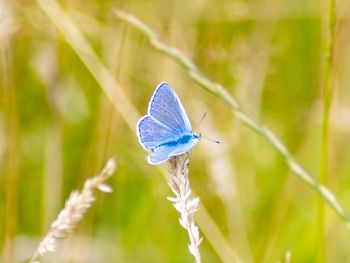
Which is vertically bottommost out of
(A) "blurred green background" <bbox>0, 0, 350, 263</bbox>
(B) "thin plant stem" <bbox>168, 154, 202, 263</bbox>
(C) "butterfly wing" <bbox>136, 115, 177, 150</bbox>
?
(A) "blurred green background" <bbox>0, 0, 350, 263</bbox>

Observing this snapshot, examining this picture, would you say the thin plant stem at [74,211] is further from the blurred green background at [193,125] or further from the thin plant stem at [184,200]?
the blurred green background at [193,125]

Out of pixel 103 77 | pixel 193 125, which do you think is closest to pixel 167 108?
pixel 103 77

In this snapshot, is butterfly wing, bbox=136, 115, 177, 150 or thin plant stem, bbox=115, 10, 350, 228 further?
thin plant stem, bbox=115, 10, 350, 228

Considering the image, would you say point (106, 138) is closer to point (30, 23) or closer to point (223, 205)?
point (223, 205)

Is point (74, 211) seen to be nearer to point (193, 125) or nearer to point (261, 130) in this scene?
point (261, 130)

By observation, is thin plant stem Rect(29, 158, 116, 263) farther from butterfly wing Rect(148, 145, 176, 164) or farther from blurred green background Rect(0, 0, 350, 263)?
blurred green background Rect(0, 0, 350, 263)

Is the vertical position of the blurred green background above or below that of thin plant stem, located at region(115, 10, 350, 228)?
below

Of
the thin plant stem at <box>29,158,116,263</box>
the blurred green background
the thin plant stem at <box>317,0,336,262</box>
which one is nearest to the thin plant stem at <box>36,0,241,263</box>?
the blurred green background
